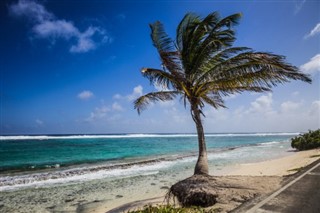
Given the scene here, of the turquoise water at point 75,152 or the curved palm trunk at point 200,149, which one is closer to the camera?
the curved palm trunk at point 200,149

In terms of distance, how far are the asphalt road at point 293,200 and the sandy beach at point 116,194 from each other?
422 mm

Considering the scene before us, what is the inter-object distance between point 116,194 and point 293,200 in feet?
26.5

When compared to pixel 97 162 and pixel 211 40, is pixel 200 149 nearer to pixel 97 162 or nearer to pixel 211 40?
pixel 211 40

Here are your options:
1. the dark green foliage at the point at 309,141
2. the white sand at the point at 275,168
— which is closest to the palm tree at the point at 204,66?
the white sand at the point at 275,168

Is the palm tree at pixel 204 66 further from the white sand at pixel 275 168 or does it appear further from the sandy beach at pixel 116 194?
the white sand at pixel 275 168

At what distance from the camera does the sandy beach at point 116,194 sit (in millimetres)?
7762

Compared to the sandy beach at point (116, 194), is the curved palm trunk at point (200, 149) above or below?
above

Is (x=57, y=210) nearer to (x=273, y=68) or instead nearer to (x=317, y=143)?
(x=273, y=68)

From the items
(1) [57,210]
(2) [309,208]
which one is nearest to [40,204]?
(1) [57,210]

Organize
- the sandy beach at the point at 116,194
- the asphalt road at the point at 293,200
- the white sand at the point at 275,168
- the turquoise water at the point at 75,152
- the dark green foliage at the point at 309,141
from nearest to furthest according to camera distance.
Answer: the asphalt road at the point at 293,200
the sandy beach at the point at 116,194
the white sand at the point at 275,168
the turquoise water at the point at 75,152
the dark green foliage at the point at 309,141

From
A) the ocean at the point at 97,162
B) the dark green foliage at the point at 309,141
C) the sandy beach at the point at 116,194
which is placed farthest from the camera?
the dark green foliage at the point at 309,141

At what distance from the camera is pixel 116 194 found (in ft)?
39.6

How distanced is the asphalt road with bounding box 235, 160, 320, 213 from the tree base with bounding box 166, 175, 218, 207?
132 cm

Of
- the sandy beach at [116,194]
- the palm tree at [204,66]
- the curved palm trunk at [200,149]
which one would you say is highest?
the palm tree at [204,66]
